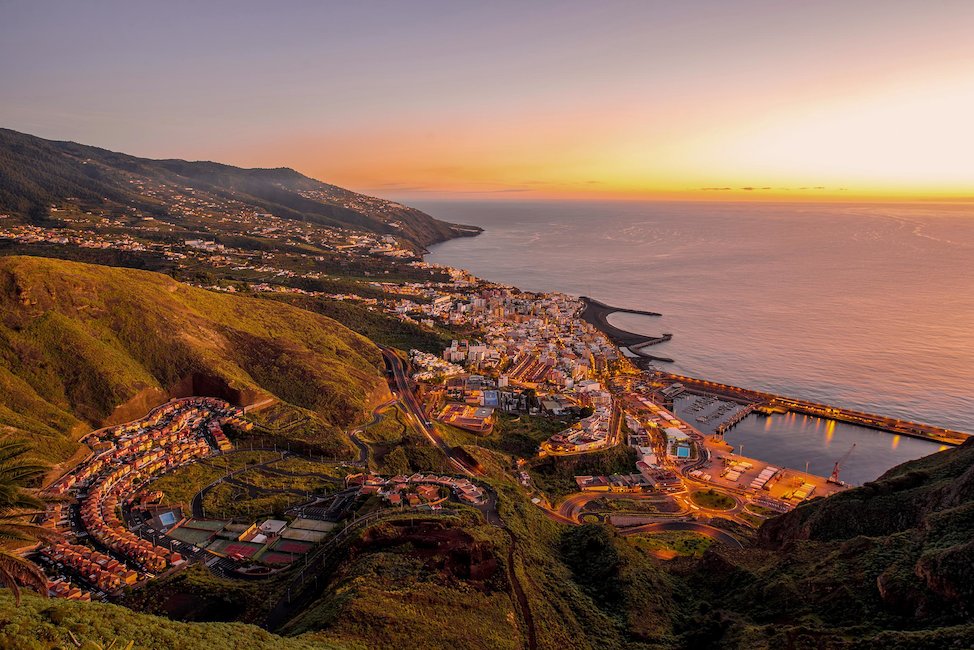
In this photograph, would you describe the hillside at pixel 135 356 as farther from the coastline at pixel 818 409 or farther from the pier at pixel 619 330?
the pier at pixel 619 330

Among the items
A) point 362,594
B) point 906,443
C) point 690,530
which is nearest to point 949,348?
point 906,443

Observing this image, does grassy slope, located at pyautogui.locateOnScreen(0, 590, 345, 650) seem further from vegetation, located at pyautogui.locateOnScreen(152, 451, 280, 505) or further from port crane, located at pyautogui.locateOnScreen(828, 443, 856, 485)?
port crane, located at pyautogui.locateOnScreen(828, 443, 856, 485)

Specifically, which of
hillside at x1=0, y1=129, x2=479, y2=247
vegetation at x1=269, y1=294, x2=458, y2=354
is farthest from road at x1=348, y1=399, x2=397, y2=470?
hillside at x1=0, y1=129, x2=479, y2=247

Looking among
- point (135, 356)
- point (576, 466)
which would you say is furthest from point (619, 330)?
point (135, 356)

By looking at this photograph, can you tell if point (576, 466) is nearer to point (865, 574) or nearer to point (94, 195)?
point (865, 574)

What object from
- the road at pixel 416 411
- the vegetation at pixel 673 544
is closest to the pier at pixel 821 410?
the vegetation at pixel 673 544

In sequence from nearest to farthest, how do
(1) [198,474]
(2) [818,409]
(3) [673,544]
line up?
1. (3) [673,544]
2. (1) [198,474]
3. (2) [818,409]
